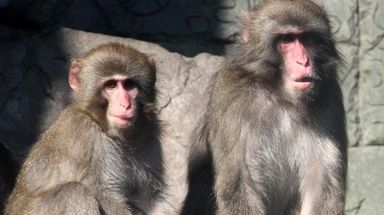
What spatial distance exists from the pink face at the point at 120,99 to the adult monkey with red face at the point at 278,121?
2.06ft

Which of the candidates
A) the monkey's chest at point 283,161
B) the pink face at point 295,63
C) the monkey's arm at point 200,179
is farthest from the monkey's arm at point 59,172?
the pink face at point 295,63

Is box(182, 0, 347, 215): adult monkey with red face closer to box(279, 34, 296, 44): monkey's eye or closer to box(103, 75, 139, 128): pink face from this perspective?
box(279, 34, 296, 44): monkey's eye

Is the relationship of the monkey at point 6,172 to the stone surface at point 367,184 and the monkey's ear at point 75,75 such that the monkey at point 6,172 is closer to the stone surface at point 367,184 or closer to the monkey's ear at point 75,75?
the monkey's ear at point 75,75

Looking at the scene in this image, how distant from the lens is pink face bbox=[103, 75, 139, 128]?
8.46 meters

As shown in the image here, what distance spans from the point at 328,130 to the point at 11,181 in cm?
247

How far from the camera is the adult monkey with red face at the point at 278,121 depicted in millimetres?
8680

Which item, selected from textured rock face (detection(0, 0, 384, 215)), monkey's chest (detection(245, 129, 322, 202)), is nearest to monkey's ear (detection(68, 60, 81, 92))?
monkey's chest (detection(245, 129, 322, 202))

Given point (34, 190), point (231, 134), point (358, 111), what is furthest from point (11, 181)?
point (358, 111)

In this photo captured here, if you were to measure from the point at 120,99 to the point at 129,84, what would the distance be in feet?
0.52

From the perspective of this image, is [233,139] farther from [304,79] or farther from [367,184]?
[367,184]

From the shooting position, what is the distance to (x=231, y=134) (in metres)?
8.70

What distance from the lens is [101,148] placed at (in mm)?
8477

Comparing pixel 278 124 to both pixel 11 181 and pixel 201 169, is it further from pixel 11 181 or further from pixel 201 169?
pixel 11 181

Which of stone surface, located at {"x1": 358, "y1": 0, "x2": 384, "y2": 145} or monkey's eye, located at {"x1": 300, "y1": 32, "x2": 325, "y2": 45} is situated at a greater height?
monkey's eye, located at {"x1": 300, "y1": 32, "x2": 325, "y2": 45}
